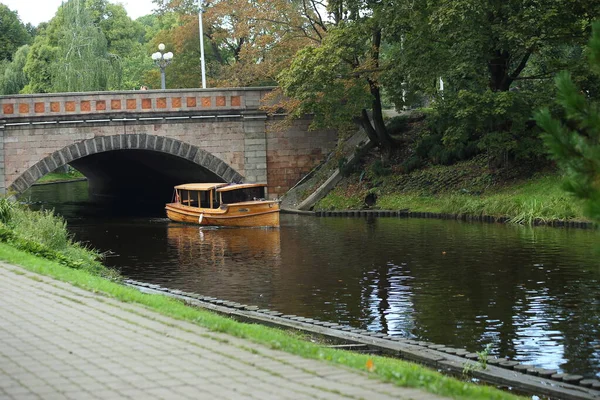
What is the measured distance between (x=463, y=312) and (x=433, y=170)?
73.5 ft

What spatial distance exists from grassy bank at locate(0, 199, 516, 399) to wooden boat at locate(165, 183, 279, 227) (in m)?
16.6

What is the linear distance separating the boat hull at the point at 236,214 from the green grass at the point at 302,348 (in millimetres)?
18073

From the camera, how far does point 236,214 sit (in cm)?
3459

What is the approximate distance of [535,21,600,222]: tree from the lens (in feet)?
26.6

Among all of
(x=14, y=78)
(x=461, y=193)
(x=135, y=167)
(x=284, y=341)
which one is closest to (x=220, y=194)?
(x=461, y=193)

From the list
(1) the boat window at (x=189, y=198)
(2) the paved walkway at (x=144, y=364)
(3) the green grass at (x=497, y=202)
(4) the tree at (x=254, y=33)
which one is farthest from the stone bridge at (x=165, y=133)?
(2) the paved walkway at (x=144, y=364)

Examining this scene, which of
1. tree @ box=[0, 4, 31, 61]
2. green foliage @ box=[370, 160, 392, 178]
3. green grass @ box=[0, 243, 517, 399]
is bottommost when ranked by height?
green grass @ box=[0, 243, 517, 399]

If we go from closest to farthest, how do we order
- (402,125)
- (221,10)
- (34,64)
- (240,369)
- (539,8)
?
(240,369), (539,8), (402,125), (221,10), (34,64)

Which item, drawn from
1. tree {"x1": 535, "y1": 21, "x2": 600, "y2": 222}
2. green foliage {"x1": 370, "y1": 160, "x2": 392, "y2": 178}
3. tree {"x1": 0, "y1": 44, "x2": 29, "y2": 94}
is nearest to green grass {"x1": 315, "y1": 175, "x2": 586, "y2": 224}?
green foliage {"x1": 370, "y1": 160, "x2": 392, "y2": 178}

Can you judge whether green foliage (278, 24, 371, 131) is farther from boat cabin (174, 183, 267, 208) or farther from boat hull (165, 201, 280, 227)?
boat hull (165, 201, 280, 227)

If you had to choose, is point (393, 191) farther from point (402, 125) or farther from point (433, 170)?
point (402, 125)

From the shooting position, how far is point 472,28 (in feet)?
103

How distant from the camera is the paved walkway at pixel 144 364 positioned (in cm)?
716

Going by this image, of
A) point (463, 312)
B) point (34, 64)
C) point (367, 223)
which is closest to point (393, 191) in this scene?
point (367, 223)
